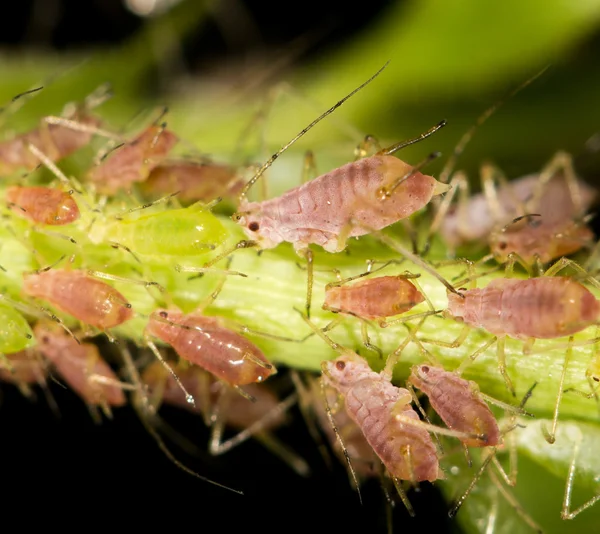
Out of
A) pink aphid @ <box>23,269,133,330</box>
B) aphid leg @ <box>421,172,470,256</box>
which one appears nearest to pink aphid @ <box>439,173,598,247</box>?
aphid leg @ <box>421,172,470,256</box>

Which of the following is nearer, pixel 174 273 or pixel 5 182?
pixel 174 273

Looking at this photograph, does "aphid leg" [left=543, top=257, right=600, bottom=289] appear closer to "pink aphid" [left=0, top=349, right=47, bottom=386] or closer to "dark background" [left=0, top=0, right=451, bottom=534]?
"dark background" [left=0, top=0, right=451, bottom=534]

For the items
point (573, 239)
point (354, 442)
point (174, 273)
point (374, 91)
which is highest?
point (174, 273)

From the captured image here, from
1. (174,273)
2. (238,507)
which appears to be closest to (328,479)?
(238,507)

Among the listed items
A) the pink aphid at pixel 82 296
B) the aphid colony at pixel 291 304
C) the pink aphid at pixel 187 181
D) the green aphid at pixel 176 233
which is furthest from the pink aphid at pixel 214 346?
the pink aphid at pixel 187 181

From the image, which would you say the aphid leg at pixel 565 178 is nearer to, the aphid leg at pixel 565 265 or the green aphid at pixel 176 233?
the aphid leg at pixel 565 265

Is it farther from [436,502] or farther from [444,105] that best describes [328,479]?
[444,105]
